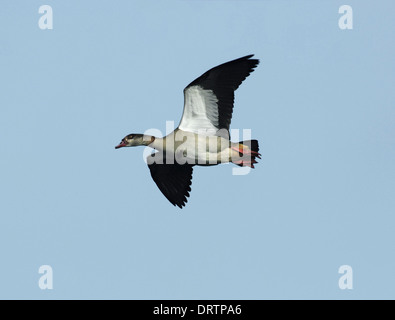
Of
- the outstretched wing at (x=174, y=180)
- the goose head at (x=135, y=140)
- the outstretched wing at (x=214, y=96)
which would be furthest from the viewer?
the outstretched wing at (x=174, y=180)

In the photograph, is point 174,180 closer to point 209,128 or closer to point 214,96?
point 209,128

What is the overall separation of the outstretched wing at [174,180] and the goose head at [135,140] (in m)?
0.80

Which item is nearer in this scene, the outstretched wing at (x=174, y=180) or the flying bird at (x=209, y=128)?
the flying bird at (x=209, y=128)

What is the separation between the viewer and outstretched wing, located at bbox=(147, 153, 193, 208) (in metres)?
19.5

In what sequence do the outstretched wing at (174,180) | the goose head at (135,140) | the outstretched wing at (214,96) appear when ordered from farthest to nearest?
the outstretched wing at (174,180) → the goose head at (135,140) → the outstretched wing at (214,96)

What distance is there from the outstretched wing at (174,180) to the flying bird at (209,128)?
741mm

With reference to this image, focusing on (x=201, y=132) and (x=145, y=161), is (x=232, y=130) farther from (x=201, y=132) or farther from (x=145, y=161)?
(x=145, y=161)

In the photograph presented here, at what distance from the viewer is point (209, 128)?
1841 cm

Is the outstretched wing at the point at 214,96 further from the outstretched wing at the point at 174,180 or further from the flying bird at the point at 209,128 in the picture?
the outstretched wing at the point at 174,180

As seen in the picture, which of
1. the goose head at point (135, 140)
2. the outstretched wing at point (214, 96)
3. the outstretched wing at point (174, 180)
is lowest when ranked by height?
the outstretched wing at point (174, 180)

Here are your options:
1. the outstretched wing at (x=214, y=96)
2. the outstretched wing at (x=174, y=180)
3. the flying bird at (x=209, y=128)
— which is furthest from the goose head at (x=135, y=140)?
the outstretched wing at (x=174, y=180)

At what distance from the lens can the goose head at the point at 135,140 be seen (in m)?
18.6

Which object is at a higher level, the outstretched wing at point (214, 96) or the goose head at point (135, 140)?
the outstretched wing at point (214, 96)
